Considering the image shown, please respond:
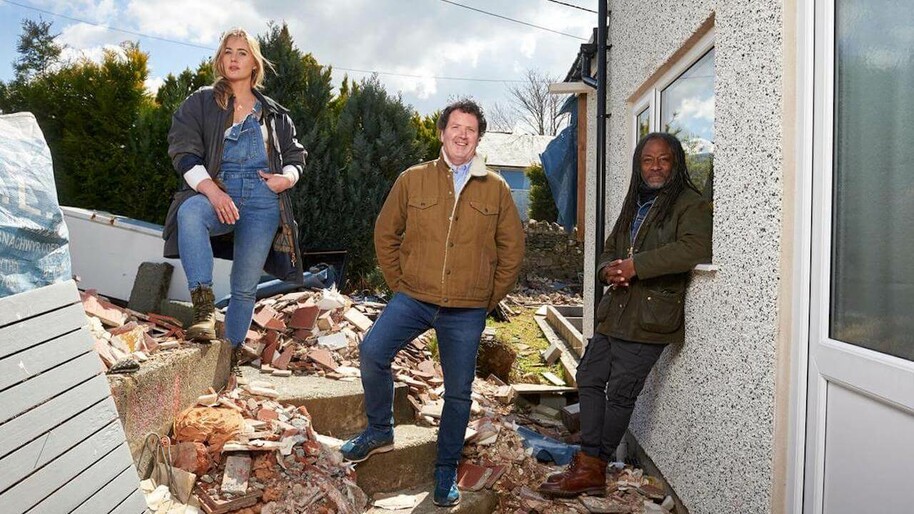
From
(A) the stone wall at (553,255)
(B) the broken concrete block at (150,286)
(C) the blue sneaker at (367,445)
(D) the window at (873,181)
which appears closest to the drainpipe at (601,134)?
(C) the blue sneaker at (367,445)

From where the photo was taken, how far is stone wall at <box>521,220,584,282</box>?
15602mm

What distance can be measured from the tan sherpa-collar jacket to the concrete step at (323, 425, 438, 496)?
1.00 m

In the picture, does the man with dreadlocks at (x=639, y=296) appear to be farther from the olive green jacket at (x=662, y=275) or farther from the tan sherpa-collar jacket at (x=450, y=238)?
the tan sherpa-collar jacket at (x=450, y=238)

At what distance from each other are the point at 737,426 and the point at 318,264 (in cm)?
582

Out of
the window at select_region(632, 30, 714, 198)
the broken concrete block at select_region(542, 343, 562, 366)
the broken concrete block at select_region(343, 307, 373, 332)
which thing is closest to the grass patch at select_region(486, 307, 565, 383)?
the broken concrete block at select_region(542, 343, 562, 366)

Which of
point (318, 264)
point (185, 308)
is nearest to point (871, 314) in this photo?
point (185, 308)

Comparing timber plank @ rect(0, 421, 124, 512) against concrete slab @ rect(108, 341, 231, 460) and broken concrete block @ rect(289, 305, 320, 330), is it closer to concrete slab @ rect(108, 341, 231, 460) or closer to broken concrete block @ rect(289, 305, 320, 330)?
concrete slab @ rect(108, 341, 231, 460)

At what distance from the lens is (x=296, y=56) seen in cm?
849

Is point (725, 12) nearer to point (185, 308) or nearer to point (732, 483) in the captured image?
point (732, 483)

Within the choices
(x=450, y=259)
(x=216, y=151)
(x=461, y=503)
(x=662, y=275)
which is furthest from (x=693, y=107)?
(x=216, y=151)

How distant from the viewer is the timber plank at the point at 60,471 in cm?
199

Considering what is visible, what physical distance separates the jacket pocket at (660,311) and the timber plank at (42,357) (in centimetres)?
265

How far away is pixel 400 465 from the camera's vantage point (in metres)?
3.64

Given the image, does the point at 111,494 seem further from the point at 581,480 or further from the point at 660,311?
the point at 660,311
